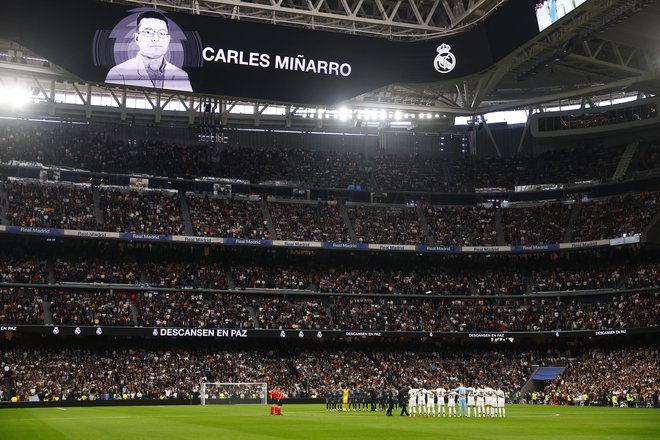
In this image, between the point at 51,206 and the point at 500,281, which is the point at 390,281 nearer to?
the point at 500,281

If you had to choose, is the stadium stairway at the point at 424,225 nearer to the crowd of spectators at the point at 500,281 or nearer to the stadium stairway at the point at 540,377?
the crowd of spectators at the point at 500,281

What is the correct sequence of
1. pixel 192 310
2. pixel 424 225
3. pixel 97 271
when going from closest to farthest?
pixel 192 310 < pixel 97 271 < pixel 424 225

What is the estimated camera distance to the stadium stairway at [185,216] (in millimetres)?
71062

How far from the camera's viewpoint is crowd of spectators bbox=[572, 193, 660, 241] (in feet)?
231

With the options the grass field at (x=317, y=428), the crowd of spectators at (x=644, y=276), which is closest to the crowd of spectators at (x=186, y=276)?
the grass field at (x=317, y=428)

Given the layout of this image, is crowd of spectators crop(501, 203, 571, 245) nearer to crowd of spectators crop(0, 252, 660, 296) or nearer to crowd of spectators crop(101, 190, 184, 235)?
crowd of spectators crop(0, 252, 660, 296)

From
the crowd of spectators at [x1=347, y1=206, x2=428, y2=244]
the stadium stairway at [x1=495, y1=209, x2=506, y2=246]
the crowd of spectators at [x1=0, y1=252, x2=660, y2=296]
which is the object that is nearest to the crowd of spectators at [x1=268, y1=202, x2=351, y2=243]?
the crowd of spectators at [x1=347, y1=206, x2=428, y2=244]

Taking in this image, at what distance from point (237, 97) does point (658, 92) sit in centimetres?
3457

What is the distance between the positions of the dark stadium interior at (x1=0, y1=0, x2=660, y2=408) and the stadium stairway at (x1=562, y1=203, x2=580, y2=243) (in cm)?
19

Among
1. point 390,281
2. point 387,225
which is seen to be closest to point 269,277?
point 390,281

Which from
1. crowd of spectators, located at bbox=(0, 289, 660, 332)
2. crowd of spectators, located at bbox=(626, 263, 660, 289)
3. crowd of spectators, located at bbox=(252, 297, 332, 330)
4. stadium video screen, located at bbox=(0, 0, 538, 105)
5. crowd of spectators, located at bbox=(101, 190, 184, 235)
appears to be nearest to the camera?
stadium video screen, located at bbox=(0, 0, 538, 105)

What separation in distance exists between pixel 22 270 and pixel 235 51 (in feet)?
83.8

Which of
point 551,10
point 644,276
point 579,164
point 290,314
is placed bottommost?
point 290,314

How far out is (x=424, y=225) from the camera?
79688 millimetres
